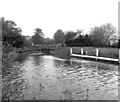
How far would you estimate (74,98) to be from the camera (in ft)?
21.2

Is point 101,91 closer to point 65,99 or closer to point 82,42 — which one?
point 65,99

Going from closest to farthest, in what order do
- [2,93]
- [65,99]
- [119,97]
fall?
[2,93]
[65,99]
[119,97]

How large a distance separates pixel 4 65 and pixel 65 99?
10.0 ft

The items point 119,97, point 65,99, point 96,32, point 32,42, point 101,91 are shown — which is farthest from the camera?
point 32,42

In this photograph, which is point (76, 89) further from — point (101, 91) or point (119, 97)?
point (119, 97)

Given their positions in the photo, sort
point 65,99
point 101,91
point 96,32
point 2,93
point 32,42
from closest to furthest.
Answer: point 2,93
point 65,99
point 101,91
point 96,32
point 32,42

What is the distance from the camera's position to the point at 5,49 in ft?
13.8

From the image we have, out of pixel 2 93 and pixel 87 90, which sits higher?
pixel 2 93

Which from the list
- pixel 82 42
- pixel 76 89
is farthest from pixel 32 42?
pixel 76 89

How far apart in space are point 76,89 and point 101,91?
1217 millimetres

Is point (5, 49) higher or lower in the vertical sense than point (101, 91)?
higher

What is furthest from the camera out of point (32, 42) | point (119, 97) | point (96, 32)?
point (32, 42)

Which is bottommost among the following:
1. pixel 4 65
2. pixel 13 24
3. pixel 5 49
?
pixel 4 65

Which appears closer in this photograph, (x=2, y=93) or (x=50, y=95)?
(x=2, y=93)
